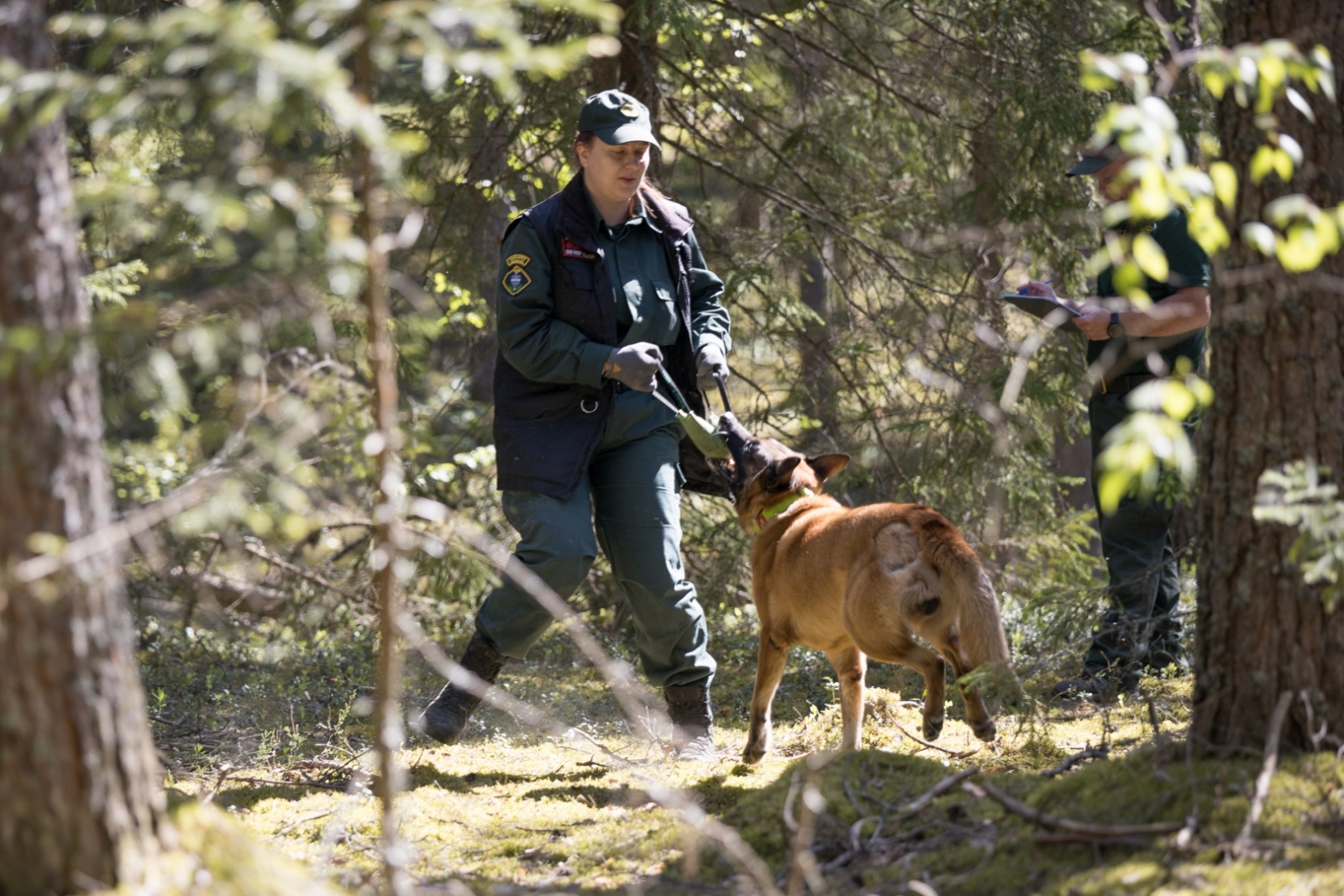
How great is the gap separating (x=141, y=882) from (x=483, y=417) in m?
6.22

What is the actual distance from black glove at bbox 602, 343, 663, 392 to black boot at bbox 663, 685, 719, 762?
150 centimetres

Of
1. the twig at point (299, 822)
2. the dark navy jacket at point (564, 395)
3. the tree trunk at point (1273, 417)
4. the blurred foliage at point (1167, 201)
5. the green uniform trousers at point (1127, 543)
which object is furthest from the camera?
the green uniform trousers at point (1127, 543)

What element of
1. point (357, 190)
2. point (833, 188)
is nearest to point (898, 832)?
point (357, 190)

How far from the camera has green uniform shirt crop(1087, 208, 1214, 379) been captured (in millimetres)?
5453

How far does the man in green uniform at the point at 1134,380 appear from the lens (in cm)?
538

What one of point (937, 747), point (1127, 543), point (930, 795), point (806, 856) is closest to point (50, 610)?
point (806, 856)

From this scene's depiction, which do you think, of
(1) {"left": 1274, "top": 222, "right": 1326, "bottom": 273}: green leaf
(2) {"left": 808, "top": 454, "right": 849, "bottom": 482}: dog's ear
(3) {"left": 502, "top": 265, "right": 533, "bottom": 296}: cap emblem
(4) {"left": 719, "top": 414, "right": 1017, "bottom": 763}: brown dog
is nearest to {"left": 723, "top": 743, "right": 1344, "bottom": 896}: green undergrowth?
(4) {"left": 719, "top": 414, "right": 1017, "bottom": 763}: brown dog

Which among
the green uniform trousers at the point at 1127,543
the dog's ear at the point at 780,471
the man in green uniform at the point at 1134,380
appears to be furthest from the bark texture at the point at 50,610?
the green uniform trousers at the point at 1127,543

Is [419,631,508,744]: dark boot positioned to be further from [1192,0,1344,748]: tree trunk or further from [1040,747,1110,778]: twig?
[1192,0,1344,748]: tree trunk

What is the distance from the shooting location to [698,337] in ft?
18.3

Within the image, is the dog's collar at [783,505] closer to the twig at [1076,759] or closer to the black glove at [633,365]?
the black glove at [633,365]

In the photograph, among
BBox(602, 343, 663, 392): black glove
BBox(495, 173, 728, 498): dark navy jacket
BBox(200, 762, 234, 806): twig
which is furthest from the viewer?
BBox(495, 173, 728, 498): dark navy jacket

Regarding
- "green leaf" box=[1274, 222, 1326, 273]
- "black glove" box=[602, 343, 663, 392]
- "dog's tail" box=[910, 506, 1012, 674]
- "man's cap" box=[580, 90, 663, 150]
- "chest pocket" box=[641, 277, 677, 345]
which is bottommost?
"dog's tail" box=[910, 506, 1012, 674]

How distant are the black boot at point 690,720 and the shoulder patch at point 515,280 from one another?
199 cm
